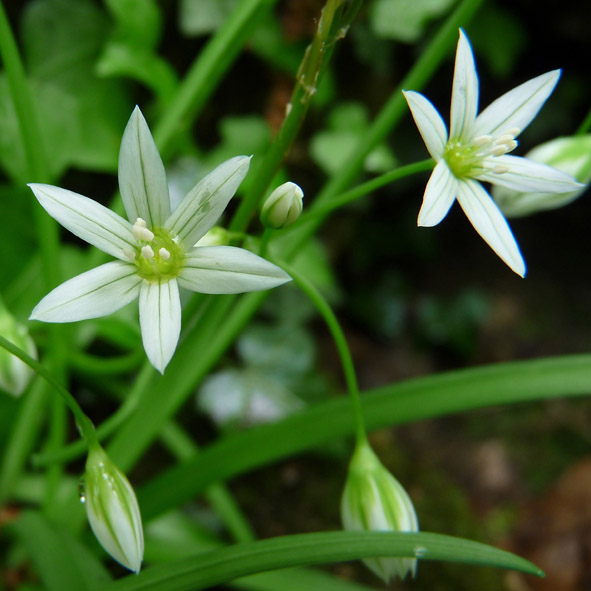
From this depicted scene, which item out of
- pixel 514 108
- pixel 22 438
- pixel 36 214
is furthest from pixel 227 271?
pixel 22 438

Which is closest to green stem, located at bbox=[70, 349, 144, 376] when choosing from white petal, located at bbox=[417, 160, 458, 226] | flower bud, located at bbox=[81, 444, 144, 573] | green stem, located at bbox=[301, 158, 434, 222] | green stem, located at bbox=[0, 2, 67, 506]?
green stem, located at bbox=[0, 2, 67, 506]

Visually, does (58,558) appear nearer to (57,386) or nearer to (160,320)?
(57,386)

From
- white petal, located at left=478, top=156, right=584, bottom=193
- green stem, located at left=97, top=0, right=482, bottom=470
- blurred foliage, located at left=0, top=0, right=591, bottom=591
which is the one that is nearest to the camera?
white petal, located at left=478, top=156, right=584, bottom=193

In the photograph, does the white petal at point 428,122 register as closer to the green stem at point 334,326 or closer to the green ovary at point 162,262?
the green stem at point 334,326

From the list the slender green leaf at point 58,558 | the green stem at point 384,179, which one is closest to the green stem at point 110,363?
the slender green leaf at point 58,558

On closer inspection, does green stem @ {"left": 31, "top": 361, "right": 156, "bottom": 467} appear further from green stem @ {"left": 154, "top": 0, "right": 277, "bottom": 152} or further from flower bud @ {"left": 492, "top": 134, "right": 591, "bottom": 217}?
flower bud @ {"left": 492, "top": 134, "right": 591, "bottom": 217}

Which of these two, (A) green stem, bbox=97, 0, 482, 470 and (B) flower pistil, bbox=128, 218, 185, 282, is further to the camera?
(A) green stem, bbox=97, 0, 482, 470
